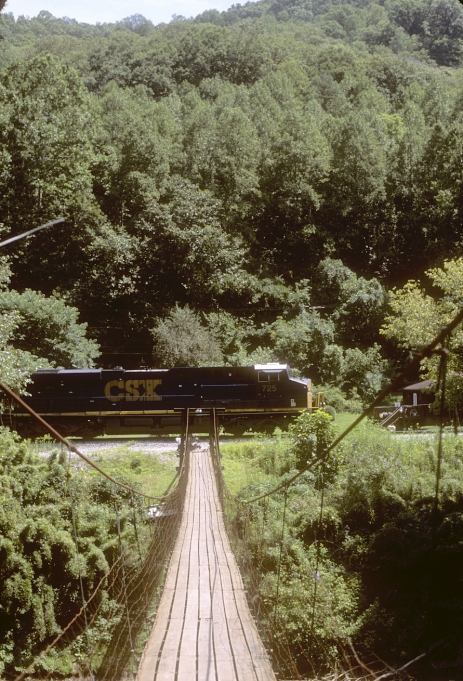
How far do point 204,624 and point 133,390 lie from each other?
13269mm

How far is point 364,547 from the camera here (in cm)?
1324

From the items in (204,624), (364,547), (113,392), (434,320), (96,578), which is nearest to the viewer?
(204,624)

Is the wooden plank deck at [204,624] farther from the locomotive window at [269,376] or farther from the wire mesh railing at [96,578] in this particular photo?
the locomotive window at [269,376]

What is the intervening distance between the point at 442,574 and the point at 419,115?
974 inches

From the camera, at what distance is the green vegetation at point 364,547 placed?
1111 centimetres

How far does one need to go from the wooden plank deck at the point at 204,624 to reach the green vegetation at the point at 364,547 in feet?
6.07

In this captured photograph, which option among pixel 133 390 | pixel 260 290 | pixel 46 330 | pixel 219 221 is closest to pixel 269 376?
pixel 133 390

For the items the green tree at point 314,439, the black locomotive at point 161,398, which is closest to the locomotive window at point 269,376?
the black locomotive at point 161,398

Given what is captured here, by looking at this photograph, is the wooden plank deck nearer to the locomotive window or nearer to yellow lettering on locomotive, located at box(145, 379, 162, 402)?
yellow lettering on locomotive, located at box(145, 379, 162, 402)

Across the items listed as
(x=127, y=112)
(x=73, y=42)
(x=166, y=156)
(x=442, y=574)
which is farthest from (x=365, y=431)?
(x=73, y=42)

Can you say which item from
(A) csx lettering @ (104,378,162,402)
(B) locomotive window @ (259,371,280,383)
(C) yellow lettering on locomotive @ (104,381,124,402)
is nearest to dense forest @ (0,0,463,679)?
(C) yellow lettering on locomotive @ (104,381,124,402)

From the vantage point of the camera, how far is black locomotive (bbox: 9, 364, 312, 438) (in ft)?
62.5

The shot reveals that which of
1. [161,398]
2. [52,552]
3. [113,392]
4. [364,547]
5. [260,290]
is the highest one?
[260,290]

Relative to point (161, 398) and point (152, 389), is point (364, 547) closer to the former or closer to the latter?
point (161, 398)
